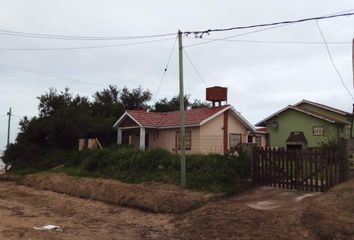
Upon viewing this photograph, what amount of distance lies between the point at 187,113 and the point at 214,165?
1548 centimetres

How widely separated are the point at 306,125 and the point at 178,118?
1173 cm

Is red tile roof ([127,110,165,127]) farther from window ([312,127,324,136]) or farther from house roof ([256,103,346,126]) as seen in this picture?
window ([312,127,324,136])

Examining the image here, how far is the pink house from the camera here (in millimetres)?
31312

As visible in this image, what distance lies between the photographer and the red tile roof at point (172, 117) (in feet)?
104

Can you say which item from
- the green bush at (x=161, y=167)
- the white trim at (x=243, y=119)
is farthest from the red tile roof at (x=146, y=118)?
the white trim at (x=243, y=119)

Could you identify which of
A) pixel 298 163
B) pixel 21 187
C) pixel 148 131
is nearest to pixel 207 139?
pixel 148 131

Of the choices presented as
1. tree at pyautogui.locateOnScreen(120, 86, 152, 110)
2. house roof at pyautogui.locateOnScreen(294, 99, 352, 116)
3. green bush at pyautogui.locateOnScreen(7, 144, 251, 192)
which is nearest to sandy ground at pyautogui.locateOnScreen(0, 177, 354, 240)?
green bush at pyautogui.locateOnScreen(7, 144, 251, 192)

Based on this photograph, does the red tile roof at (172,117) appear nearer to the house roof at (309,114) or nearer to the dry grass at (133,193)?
the house roof at (309,114)

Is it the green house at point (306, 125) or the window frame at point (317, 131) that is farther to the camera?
the window frame at point (317, 131)

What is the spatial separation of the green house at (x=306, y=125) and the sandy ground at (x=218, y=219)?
69.8 feet

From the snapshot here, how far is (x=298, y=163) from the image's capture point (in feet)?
55.0

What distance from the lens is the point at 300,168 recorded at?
16781mm

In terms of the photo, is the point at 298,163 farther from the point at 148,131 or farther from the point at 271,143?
the point at 271,143

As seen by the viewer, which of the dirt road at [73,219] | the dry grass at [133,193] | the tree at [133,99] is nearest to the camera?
the dirt road at [73,219]
